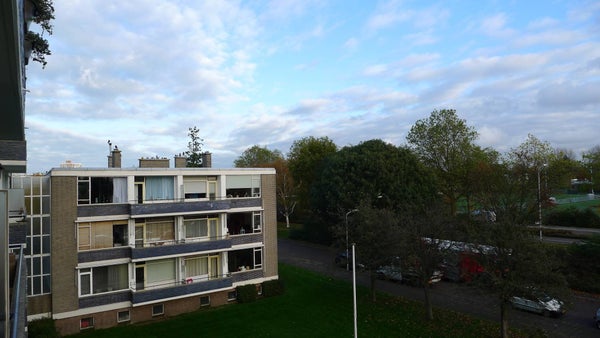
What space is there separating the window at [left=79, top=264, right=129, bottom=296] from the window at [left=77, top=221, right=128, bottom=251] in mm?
1325

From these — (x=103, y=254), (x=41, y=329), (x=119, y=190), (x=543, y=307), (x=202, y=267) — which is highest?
(x=119, y=190)

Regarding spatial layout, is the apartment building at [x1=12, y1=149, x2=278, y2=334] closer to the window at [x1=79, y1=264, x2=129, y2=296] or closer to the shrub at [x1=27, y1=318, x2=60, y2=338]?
the window at [x1=79, y1=264, x2=129, y2=296]

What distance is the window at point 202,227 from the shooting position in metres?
27.0

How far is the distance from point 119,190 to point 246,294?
36.7ft

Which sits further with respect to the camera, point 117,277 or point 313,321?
point 313,321

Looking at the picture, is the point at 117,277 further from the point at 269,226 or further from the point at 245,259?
the point at 269,226

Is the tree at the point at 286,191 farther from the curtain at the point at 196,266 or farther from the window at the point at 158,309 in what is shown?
the window at the point at 158,309

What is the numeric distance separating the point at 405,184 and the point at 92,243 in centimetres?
2727

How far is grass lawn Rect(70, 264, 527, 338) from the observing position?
22781mm

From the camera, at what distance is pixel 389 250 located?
83.7 ft

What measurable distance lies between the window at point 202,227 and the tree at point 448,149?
91.5ft

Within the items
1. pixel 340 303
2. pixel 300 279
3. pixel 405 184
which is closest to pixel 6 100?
pixel 340 303

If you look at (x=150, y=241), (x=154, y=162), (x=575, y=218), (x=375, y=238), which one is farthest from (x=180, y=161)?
(x=575, y=218)

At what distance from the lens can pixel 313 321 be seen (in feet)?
81.4
